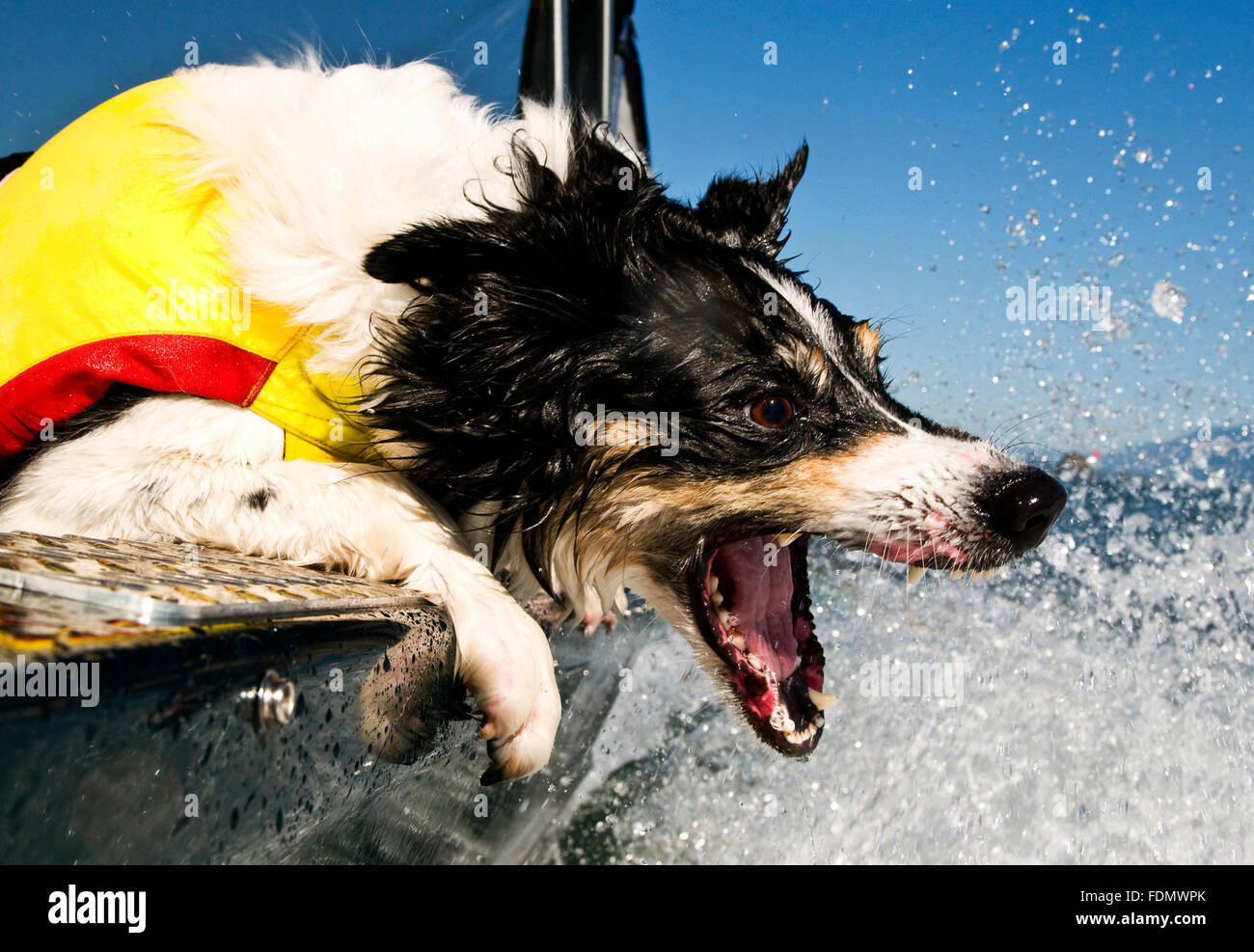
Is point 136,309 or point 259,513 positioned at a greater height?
point 136,309

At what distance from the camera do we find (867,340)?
2531 mm

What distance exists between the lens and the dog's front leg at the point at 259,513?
189 centimetres

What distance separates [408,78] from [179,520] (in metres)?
1.51

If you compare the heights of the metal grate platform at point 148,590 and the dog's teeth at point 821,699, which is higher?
the metal grate platform at point 148,590

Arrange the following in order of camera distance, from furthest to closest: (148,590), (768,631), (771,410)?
(768,631), (771,410), (148,590)

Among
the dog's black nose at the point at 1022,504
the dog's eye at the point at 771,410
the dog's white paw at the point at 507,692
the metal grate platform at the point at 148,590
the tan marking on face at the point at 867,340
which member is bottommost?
the dog's white paw at the point at 507,692

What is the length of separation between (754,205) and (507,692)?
71.4 inches

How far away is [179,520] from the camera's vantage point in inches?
76.7

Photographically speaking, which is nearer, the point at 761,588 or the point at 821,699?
the point at 821,699

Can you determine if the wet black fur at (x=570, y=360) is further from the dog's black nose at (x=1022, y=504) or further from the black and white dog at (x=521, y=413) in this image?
the dog's black nose at (x=1022, y=504)

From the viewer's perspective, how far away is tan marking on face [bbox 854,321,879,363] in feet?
8.09

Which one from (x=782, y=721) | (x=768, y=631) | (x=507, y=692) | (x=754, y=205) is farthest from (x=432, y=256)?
(x=782, y=721)

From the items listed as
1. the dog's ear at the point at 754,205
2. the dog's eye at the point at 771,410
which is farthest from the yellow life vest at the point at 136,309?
the dog's ear at the point at 754,205

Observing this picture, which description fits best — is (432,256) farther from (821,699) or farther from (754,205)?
(821,699)
